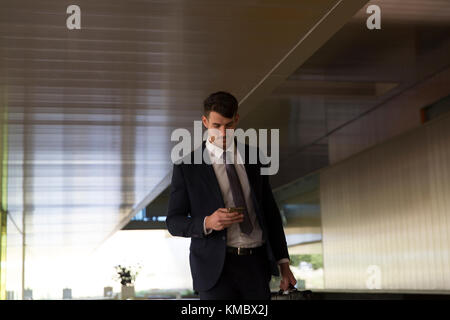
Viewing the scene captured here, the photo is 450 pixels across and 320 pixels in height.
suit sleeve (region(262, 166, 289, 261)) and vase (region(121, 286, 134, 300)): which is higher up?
suit sleeve (region(262, 166, 289, 261))

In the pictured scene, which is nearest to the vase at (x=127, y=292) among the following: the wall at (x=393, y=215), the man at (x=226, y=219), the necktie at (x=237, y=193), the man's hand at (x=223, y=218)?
the wall at (x=393, y=215)

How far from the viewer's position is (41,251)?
26469 mm

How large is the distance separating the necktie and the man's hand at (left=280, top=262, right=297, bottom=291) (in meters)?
0.19

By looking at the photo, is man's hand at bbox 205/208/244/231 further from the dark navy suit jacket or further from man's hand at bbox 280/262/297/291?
man's hand at bbox 280/262/297/291

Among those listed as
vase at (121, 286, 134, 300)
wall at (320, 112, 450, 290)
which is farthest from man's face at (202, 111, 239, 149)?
vase at (121, 286, 134, 300)

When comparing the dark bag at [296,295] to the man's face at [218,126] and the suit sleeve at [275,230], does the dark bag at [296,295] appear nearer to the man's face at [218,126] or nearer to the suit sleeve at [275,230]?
the suit sleeve at [275,230]

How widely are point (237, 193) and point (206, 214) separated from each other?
0.43 feet

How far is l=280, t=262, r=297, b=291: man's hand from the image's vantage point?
6.89 feet

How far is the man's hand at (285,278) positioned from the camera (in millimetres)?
2102

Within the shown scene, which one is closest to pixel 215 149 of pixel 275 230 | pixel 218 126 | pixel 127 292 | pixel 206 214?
pixel 218 126

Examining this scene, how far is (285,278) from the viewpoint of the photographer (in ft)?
7.00

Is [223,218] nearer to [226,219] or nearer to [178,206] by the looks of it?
[226,219]

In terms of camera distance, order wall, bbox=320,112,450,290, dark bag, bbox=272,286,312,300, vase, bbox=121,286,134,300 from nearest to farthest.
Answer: dark bag, bbox=272,286,312,300
wall, bbox=320,112,450,290
vase, bbox=121,286,134,300
